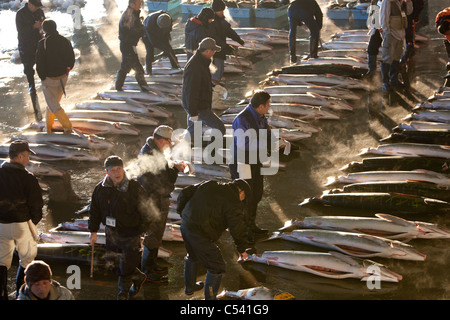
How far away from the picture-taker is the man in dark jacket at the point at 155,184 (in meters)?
8.91

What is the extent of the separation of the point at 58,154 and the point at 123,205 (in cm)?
546

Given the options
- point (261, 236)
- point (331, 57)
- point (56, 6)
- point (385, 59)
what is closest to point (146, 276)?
point (261, 236)

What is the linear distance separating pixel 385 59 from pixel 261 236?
7.02m

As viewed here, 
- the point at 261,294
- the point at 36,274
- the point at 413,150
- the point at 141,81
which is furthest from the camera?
the point at 141,81

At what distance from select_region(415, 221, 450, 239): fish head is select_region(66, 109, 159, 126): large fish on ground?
6947 mm

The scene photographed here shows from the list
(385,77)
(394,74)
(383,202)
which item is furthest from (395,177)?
(394,74)

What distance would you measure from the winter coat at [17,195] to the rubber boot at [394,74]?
9674 millimetres

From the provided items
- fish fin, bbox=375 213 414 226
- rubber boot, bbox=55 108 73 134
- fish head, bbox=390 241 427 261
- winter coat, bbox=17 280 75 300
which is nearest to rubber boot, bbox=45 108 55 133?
rubber boot, bbox=55 108 73 134

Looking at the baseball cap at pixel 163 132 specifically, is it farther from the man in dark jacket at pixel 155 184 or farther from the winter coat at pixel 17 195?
the winter coat at pixel 17 195

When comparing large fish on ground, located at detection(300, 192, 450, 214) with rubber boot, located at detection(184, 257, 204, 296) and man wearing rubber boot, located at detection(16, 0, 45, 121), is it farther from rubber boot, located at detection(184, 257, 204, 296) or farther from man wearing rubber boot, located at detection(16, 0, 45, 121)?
man wearing rubber boot, located at detection(16, 0, 45, 121)

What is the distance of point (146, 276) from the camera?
353 inches

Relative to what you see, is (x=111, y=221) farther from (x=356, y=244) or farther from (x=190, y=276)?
(x=356, y=244)

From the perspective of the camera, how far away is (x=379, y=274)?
28.0 ft

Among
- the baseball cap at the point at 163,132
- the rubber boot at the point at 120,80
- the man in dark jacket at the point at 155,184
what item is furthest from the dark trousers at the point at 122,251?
the rubber boot at the point at 120,80
